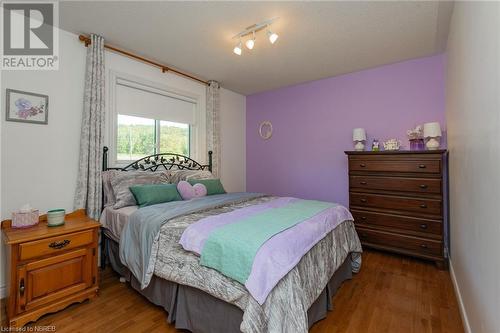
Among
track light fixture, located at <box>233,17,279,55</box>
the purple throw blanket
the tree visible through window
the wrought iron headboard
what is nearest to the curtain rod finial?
the tree visible through window

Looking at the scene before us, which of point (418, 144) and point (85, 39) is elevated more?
point (85, 39)

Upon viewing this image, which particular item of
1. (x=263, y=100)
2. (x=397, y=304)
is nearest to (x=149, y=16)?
(x=263, y=100)

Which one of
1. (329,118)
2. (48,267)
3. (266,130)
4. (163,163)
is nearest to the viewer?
(48,267)

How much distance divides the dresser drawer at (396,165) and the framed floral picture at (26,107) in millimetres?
3644

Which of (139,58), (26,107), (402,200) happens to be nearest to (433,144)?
(402,200)

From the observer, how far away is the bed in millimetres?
1296

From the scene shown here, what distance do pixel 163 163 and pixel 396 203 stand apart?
3.23 meters

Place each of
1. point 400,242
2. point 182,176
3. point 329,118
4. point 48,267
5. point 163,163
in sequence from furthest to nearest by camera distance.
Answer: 1. point 329,118
2. point 163,163
3. point 182,176
4. point 400,242
5. point 48,267

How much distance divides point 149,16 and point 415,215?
366 centimetres

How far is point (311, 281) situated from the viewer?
5.24ft

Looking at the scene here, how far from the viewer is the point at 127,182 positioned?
8.75ft

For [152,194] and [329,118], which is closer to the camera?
[152,194]

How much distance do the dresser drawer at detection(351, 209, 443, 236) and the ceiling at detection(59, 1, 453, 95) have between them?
82.0 inches

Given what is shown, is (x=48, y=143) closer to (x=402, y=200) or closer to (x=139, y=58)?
(x=139, y=58)
